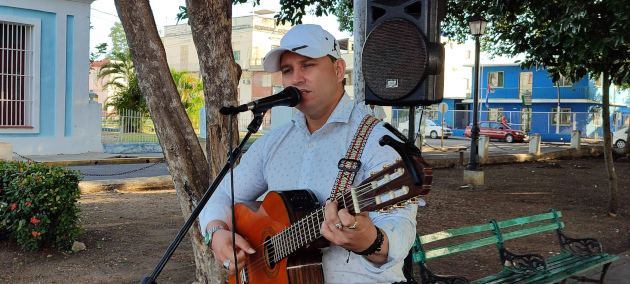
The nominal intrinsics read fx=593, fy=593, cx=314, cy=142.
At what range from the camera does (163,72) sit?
15.0ft

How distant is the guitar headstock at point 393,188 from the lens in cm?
179

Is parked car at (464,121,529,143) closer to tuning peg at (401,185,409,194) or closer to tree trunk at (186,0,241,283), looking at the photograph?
tree trunk at (186,0,241,283)

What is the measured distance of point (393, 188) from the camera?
186cm

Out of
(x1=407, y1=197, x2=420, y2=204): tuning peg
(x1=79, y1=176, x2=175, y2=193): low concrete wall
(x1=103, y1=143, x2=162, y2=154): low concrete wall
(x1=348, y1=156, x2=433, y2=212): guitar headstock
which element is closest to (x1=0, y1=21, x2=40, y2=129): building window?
(x1=103, y1=143, x2=162, y2=154): low concrete wall

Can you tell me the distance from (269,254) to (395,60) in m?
1.83

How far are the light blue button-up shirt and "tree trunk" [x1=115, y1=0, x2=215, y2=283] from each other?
175cm

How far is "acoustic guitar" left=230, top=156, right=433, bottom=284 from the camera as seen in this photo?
185cm

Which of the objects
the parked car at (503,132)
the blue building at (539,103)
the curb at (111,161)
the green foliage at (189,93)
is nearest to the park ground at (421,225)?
the curb at (111,161)

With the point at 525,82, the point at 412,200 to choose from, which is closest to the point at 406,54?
the point at 412,200

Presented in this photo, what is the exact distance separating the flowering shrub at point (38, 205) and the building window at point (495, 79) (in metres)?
44.0

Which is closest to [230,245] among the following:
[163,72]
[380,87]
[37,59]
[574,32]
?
[380,87]

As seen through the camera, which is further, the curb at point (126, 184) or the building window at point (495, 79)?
the building window at point (495, 79)

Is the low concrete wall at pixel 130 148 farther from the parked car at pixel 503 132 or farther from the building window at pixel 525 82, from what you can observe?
the building window at pixel 525 82

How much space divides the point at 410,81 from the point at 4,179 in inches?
196
